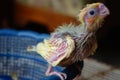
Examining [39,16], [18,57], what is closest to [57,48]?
[18,57]

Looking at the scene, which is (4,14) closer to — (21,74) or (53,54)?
(21,74)

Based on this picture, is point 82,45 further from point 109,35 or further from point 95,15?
point 109,35

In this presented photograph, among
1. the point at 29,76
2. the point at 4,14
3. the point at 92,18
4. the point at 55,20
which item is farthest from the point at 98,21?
the point at 4,14

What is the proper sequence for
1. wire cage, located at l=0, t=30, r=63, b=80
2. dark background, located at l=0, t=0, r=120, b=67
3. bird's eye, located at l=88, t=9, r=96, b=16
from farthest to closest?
dark background, located at l=0, t=0, r=120, b=67
wire cage, located at l=0, t=30, r=63, b=80
bird's eye, located at l=88, t=9, r=96, b=16

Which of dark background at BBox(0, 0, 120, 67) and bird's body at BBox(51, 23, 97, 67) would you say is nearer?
bird's body at BBox(51, 23, 97, 67)

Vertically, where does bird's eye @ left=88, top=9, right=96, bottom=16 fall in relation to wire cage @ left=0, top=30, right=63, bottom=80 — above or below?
above

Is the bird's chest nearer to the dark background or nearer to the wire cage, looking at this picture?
the wire cage

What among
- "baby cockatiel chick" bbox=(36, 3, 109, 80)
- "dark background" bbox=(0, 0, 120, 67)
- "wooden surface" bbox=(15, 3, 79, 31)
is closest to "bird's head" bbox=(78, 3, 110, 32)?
"baby cockatiel chick" bbox=(36, 3, 109, 80)
